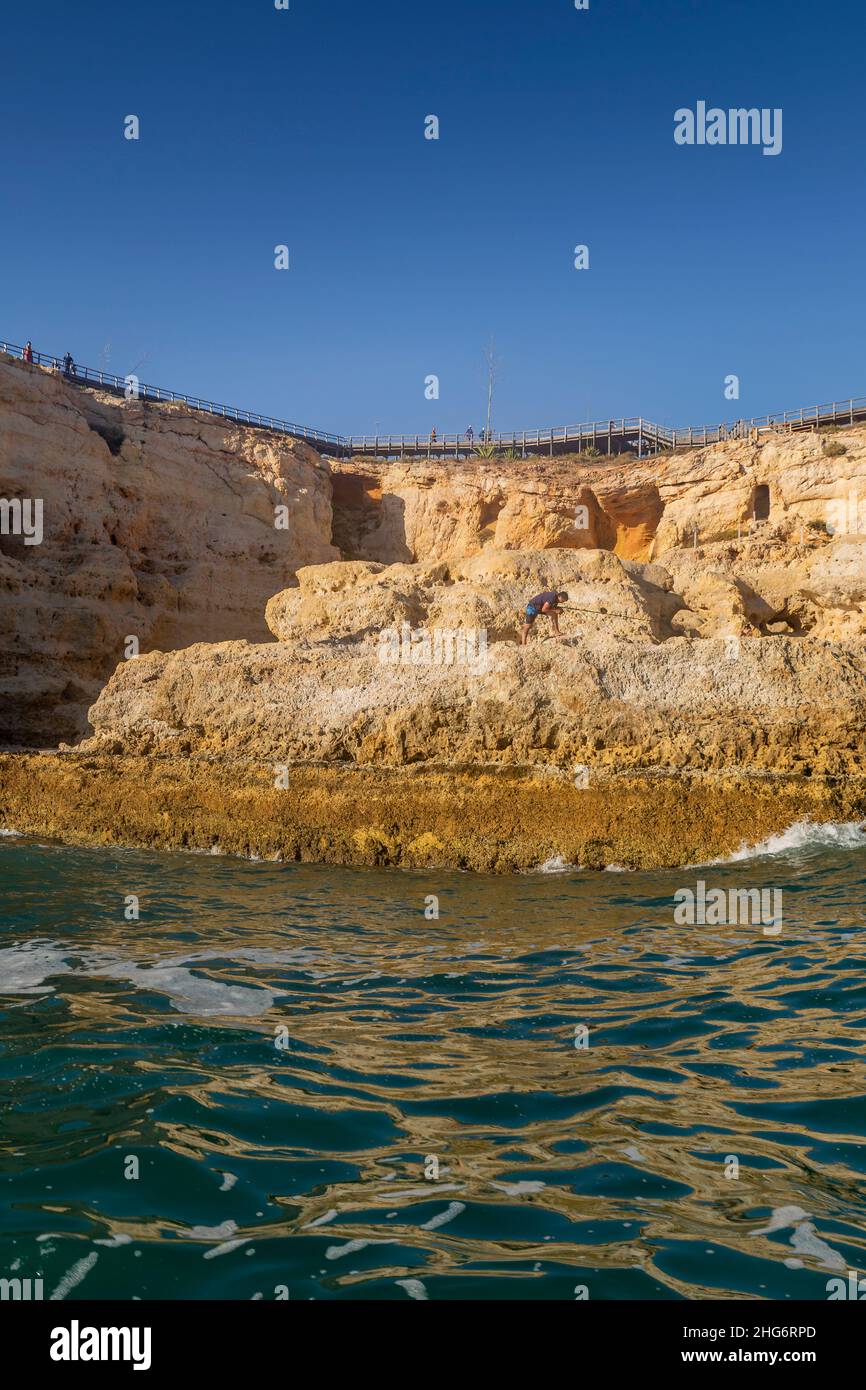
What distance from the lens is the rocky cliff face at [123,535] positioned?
22656mm

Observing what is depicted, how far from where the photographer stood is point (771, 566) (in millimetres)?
22219

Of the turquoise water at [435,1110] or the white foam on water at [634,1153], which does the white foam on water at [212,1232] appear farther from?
the white foam on water at [634,1153]

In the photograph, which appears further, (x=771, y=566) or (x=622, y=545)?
(x=622, y=545)

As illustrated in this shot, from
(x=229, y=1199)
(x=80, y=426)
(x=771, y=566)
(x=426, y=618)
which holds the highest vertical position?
(x=80, y=426)

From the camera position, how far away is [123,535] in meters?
26.5

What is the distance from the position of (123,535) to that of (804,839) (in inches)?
843

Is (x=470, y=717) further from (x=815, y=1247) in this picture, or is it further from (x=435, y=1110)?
(x=815, y=1247)

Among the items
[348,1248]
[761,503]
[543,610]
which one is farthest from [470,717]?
[761,503]

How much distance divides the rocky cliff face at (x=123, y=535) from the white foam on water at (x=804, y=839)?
16.0m

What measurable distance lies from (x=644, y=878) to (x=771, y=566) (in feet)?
49.4

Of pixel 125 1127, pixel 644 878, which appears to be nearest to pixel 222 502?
pixel 644 878

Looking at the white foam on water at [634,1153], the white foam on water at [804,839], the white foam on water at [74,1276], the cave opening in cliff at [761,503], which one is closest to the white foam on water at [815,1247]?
the white foam on water at [634,1153]

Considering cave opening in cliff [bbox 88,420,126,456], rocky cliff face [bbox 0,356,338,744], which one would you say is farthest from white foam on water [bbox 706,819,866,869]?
cave opening in cliff [bbox 88,420,126,456]

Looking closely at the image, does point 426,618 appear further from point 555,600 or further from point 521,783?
point 521,783
